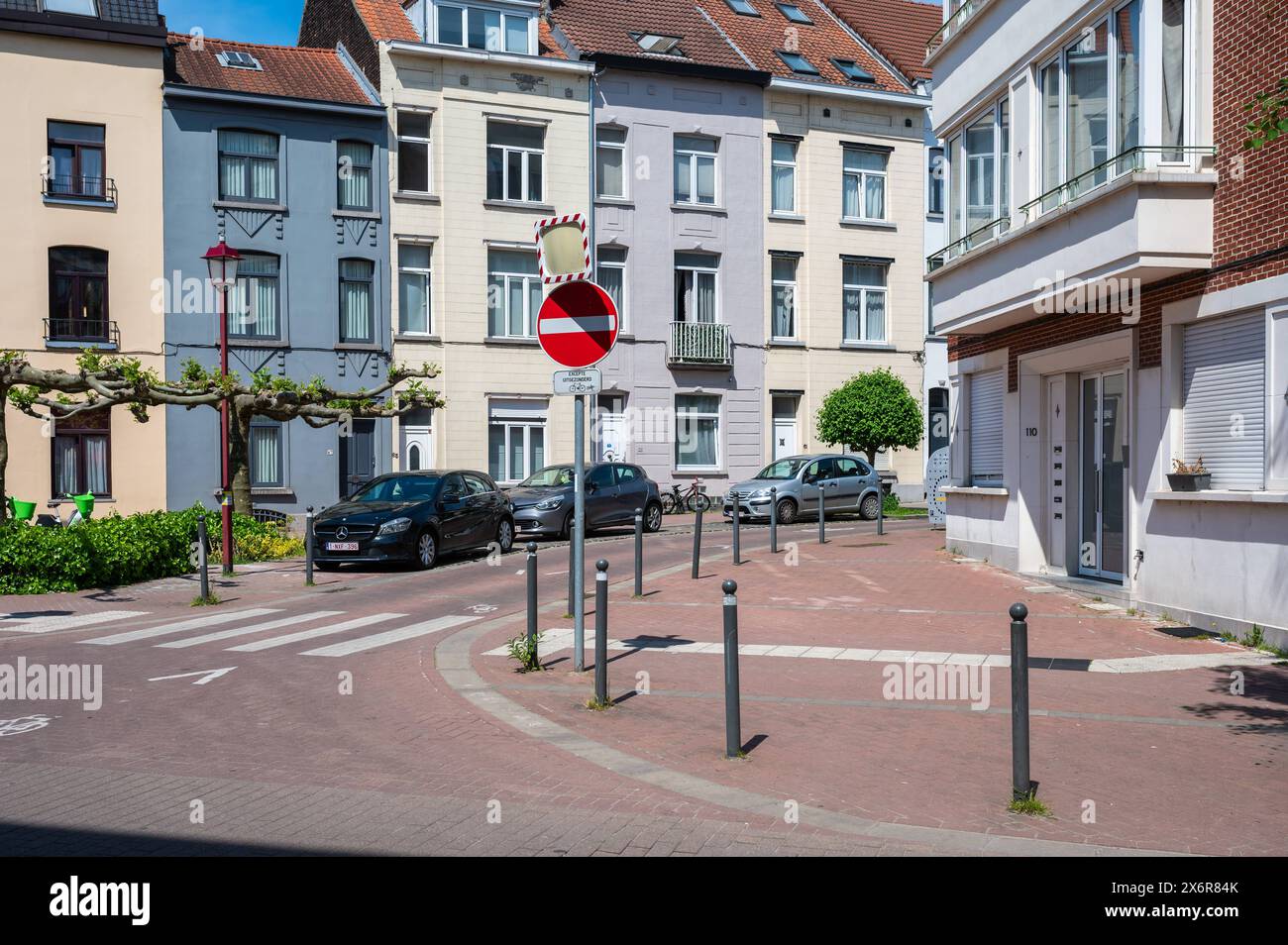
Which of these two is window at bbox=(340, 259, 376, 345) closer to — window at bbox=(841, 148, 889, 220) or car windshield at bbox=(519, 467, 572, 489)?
car windshield at bbox=(519, 467, 572, 489)

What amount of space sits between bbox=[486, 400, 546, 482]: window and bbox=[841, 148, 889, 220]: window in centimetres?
1138

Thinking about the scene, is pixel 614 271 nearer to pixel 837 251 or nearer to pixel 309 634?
pixel 837 251

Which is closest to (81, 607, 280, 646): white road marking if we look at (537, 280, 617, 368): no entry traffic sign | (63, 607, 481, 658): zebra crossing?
(63, 607, 481, 658): zebra crossing

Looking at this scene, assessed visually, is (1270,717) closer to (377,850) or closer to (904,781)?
(904,781)

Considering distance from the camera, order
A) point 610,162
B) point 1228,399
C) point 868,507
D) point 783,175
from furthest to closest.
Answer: point 783,175, point 610,162, point 868,507, point 1228,399

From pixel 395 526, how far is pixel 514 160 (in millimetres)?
16931

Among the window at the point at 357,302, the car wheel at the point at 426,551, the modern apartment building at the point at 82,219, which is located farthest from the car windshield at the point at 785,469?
the modern apartment building at the point at 82,219

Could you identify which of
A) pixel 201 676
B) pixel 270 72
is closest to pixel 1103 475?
pixel 201 676

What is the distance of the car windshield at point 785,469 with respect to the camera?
28188 millimetres

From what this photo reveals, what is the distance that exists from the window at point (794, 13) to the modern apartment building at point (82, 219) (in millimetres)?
19430

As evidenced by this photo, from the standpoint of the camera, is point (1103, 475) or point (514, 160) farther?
point (514, 160)

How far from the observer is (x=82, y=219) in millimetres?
28094

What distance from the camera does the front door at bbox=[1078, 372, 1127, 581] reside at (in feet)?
46.4
